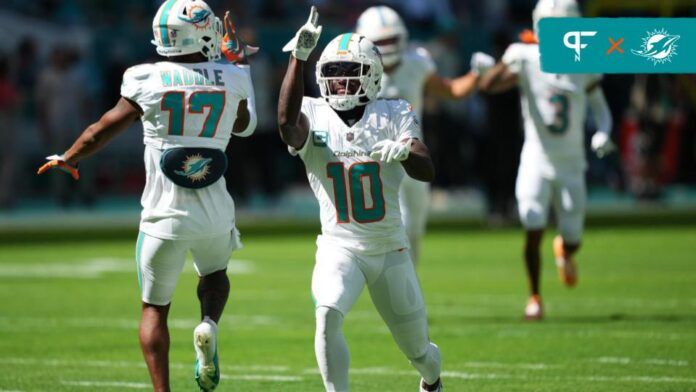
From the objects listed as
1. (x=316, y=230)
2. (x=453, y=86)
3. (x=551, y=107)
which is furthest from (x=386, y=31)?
(x=316, y=230)

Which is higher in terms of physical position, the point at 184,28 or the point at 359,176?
the point at 184,28

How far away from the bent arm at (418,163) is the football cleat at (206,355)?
4.15ft

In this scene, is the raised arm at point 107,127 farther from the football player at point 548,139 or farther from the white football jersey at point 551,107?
the white football jersey at point 551,107

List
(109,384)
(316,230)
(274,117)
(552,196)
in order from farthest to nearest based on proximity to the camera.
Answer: (274,117) < (316,230) < (552,196) < (109,384)

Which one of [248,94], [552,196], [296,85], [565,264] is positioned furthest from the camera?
[565,264]

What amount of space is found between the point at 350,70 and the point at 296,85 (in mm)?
334

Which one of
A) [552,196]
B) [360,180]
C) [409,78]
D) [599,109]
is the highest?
[360,180]

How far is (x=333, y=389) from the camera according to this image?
6598 mm

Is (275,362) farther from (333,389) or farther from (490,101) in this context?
(490,101)

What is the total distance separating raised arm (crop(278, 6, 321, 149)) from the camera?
21.5 ft

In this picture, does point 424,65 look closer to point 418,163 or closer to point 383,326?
point 383,326

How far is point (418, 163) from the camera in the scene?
21.7 feet

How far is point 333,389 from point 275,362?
2.32 m

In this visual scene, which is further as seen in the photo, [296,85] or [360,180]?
[360,180]
